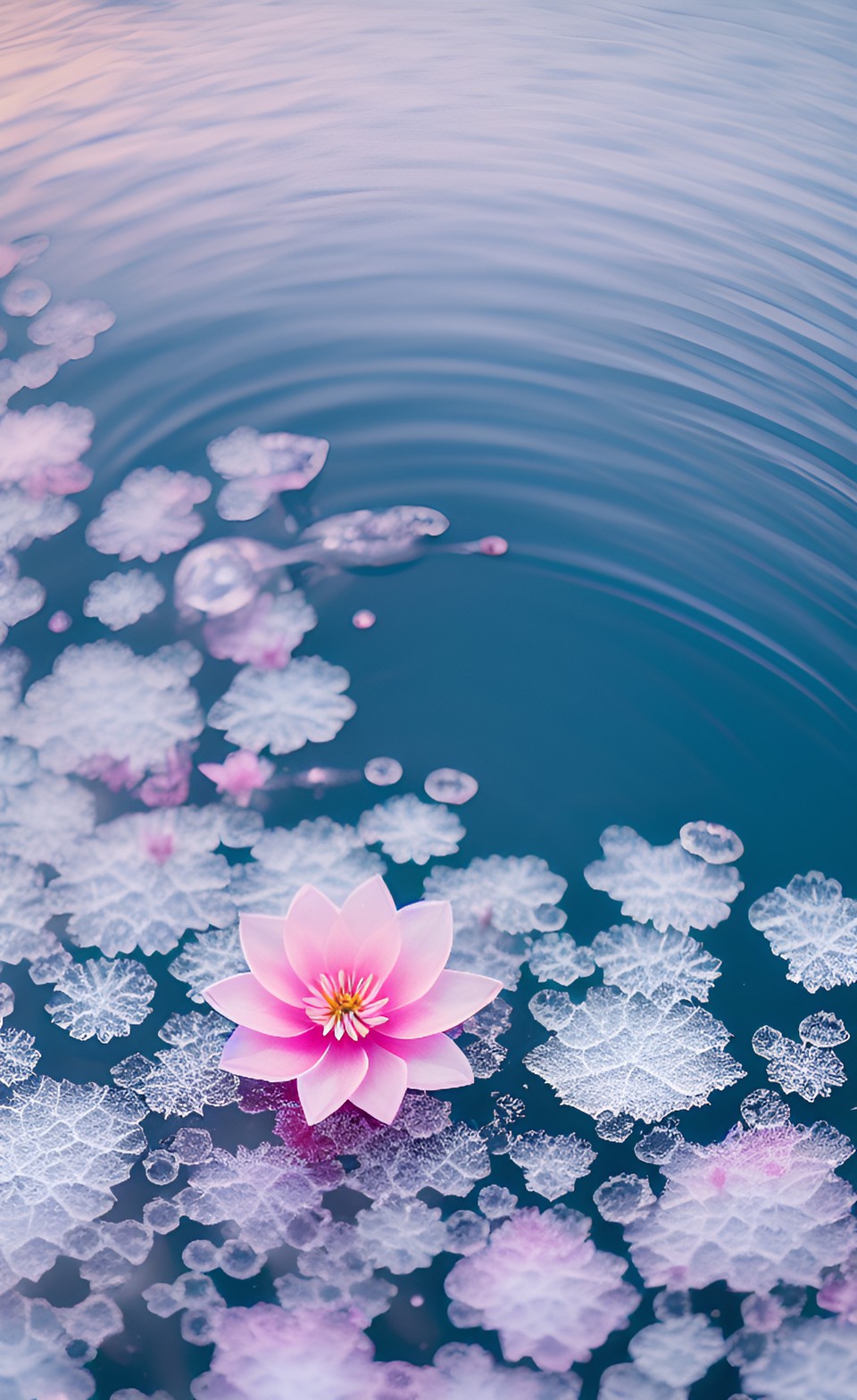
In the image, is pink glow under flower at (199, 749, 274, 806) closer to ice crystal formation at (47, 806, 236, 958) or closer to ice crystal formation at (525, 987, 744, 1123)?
ice crystal formation at (47, 806, 236, 958)

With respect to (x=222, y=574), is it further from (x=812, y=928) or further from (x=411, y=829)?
(x=812, y=928)

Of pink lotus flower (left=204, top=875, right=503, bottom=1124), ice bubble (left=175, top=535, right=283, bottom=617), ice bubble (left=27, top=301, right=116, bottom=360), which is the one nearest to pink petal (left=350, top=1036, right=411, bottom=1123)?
pink lotus flower (left=204, top=875, right=503, bottom=1124)

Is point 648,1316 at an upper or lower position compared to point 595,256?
lower

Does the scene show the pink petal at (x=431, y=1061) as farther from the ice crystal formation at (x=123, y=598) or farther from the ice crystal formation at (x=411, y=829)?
the ice crystal formation at (x=123, y=598)

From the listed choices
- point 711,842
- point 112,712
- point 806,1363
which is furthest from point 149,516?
point 806,1363

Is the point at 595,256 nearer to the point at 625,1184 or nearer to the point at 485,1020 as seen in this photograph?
the point at 485,1020

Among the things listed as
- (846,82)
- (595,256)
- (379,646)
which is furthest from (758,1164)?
(846,82)
